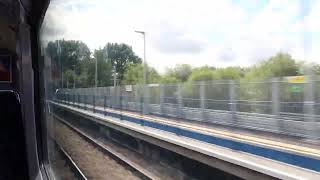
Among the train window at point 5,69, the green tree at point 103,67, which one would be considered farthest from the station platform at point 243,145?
the train window at point 5,69

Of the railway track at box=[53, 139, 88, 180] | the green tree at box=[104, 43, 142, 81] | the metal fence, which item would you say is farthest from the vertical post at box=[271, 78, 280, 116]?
the railway track at box=[53, 139, 88, 180]

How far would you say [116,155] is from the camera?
3.67 metres

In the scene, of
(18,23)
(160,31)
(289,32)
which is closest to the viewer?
(289,32)

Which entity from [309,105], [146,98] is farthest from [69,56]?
[309,105]

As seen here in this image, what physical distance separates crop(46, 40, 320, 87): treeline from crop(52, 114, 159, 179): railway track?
58 cm

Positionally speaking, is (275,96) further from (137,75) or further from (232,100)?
(137,75)

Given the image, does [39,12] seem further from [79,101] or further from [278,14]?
[278,14]

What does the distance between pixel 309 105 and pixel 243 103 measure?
413 mm

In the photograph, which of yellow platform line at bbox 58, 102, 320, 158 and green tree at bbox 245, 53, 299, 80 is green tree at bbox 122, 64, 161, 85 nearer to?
yellow platform line at bbox 58, 102, 320, 158

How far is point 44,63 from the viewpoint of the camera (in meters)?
4.42

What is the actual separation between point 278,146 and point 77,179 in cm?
322

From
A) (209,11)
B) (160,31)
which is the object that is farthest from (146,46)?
(209,11)

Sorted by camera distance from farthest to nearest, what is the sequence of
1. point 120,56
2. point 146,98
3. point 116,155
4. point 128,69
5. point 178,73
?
point 116,155 < point 120,56 < point 128,69 < point 146,98 < point 178,73

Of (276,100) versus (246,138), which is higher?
(276,100)
